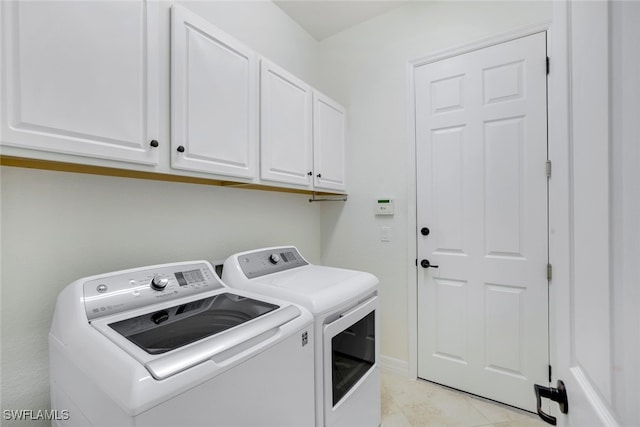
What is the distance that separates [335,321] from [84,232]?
1.18m

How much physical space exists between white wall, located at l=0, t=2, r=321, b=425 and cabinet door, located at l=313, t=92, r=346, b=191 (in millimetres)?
584

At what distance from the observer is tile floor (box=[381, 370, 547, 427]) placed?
176 cm

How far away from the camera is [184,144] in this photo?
126 centimetres

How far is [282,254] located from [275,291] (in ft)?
1.80

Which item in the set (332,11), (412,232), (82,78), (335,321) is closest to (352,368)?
(335,321)

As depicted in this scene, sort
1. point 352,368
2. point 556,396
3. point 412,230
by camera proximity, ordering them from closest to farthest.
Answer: point 556,396
point 352,368
point 412,230

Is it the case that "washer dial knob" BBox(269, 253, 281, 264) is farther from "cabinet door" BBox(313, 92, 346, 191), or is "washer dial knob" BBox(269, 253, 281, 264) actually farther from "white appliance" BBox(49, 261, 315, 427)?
"cabinet door" BBox(313, 92, 346, 191)

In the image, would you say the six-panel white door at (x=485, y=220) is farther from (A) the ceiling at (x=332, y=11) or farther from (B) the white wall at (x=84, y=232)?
(B) the white wall at (x=84, y=232)

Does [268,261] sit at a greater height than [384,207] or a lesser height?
lesser

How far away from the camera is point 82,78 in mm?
953

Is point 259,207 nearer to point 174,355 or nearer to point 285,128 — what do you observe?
point 285,128

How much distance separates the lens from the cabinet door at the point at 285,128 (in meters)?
1.69

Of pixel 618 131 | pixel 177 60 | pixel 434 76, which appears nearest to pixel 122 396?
pixel 618 131

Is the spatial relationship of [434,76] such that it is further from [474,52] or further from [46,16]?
[46,16]
